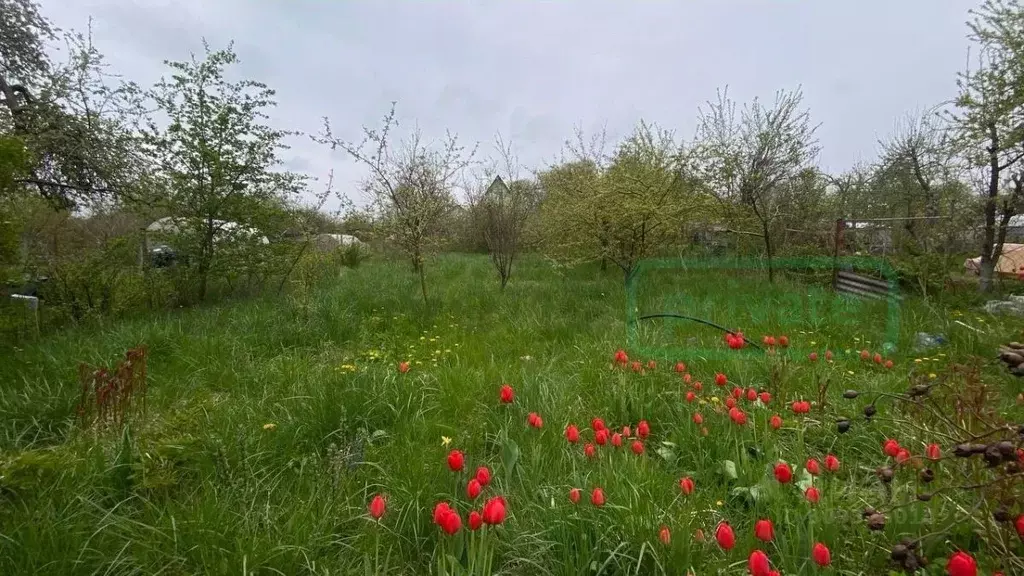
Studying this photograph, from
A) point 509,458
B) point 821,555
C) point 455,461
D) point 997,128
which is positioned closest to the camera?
point 821,555

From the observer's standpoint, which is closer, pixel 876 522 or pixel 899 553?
pixel 899 553

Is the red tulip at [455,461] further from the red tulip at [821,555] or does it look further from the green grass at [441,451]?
the red tulip at [821,555]

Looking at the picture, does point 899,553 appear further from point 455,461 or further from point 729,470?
point 455,461

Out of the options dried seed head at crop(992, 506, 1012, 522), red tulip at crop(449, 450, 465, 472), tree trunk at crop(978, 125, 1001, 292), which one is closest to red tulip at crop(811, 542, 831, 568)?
dried seed head at crop(992, 506, 1012, 522)

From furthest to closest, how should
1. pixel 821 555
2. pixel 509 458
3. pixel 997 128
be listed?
pixel 997 128 < pixel 509 458 < pixel 821 555

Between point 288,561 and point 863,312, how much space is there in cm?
589

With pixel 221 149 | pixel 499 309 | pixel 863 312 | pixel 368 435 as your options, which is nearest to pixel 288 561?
pixel 368 435

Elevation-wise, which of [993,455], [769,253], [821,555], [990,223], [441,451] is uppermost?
[990,223]

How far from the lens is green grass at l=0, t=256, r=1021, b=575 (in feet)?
4.86

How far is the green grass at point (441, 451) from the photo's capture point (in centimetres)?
148

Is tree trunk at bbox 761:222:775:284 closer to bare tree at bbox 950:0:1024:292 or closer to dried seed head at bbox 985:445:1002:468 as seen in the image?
bare tree at bbox 950:0:1024:292

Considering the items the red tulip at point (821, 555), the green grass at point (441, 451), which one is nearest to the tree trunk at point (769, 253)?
the green grass at point (441, 451)

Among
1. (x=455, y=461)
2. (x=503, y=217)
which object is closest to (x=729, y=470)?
(x=455, y=461)

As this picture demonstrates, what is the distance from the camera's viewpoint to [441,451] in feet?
7.22
